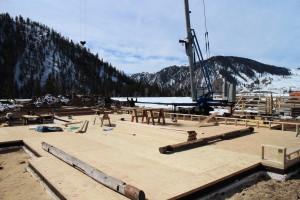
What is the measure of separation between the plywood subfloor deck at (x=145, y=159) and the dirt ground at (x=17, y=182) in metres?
0.43

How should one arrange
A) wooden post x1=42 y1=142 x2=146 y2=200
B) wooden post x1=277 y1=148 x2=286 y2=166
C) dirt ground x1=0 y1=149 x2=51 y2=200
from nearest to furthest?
1. wooden post x1=42 y1=142 x2=146 y2=200
2. dirt ground x1=0 y1=149 x2=51 y2=200
3. wooden post x1=277 y1=148 x2=286 y2=166

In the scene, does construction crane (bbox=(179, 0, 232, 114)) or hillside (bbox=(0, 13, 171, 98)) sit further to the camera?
hillside (bbox=(0, 13, 171, 98))

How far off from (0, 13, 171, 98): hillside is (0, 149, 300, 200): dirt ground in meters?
107

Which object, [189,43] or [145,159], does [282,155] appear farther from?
[189,43]

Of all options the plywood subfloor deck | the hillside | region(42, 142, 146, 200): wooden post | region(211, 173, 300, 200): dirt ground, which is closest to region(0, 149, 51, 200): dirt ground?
the plywood subfloor deck

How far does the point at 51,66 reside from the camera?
15075cm

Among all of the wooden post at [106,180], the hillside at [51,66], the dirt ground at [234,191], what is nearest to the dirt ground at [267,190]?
the dirt ground at [234,191]

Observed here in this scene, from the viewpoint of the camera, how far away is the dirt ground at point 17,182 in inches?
290

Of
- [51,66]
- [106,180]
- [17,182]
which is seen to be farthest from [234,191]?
[51,66]

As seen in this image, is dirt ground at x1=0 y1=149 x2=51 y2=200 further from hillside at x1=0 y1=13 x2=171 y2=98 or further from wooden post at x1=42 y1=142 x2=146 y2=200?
hillside at x1=0 y1=13 x2=171 y2=98

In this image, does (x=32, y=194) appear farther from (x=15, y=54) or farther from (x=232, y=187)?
(x=15, y=54)

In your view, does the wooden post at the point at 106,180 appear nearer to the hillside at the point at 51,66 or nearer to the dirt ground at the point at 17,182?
the dirt ground at the point at 17,182

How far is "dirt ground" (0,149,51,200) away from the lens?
7.36 meters

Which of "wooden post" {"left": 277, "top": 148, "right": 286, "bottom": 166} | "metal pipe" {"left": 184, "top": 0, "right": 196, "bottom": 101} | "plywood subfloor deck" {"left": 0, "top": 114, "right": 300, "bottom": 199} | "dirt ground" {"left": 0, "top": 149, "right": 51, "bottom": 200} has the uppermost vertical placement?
"metal pipe" {"left": 184, "top": 0, "right": 196, "bottom": 101}
